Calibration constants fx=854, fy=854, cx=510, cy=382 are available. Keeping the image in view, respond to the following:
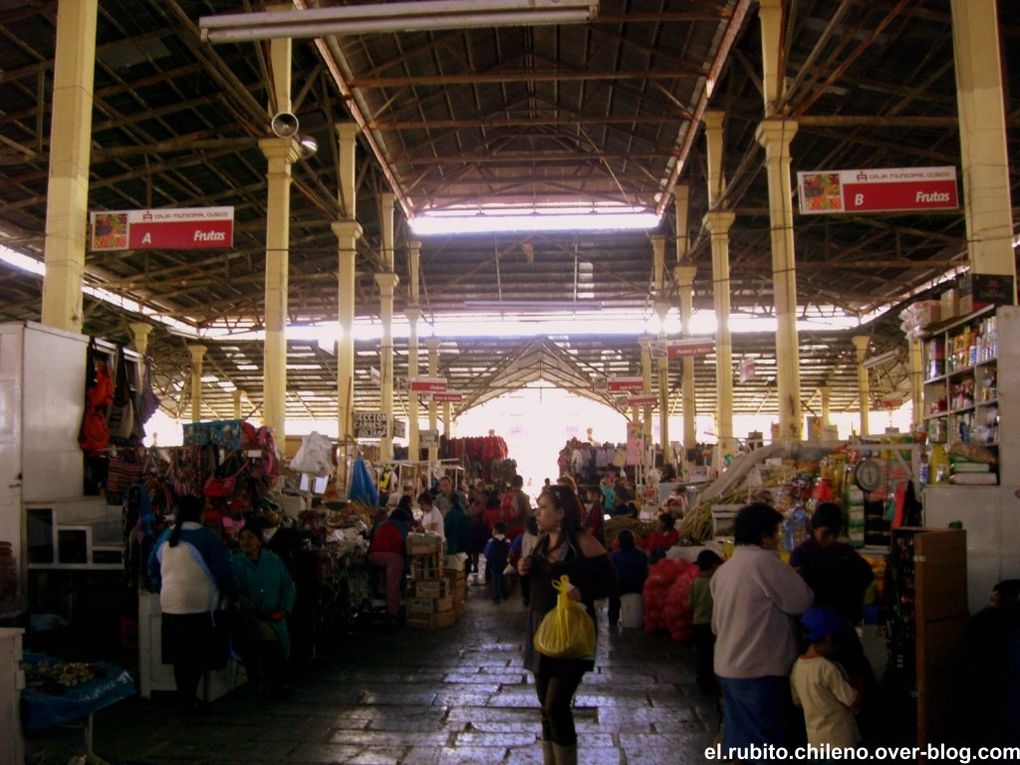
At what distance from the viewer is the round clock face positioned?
7.04 meters

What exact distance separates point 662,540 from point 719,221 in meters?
9.16

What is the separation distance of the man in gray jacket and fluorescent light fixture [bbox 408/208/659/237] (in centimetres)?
1979

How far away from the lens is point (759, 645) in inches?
135

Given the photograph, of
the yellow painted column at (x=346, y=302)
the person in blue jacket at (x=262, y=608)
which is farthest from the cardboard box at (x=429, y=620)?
the yellow painted column at (x=346, y=302)

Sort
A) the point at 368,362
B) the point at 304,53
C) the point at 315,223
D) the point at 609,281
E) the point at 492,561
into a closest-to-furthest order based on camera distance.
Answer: the point at 492,561, the point at 304,53, the point at 315,223, the point at 609,281, the point at 368,362

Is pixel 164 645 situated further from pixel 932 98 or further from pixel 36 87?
pixel 932 98

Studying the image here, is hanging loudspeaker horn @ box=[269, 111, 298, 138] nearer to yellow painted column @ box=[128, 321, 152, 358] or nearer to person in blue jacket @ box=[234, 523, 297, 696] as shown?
person in blue jacket @ box=[234, 523, 297, 696]

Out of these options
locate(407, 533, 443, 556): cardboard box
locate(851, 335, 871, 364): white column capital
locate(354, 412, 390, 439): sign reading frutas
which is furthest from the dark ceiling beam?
locate(851, 335, 871, 364): white column capital

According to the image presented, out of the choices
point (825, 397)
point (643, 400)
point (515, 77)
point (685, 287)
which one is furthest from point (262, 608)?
point (825, 397)

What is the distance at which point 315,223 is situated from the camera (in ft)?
65.0

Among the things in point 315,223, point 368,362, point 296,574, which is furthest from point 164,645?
point 368,362

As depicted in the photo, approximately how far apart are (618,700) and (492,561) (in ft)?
15.8

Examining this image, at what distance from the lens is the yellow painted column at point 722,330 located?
53.7ft

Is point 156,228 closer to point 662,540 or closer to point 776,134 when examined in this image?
point 662,540
